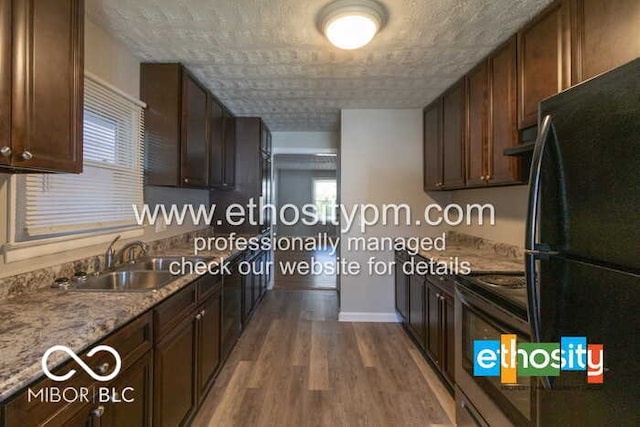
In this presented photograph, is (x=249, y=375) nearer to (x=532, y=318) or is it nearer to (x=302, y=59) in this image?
(x=532, y=318)

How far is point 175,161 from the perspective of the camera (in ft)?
7.73

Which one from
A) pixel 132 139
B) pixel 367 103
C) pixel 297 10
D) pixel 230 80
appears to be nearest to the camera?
pixel 297 10

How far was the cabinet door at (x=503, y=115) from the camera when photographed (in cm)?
193

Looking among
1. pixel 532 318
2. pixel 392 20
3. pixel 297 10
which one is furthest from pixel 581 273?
pixel 297 10

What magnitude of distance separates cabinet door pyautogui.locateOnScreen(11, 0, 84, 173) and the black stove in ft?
6.05

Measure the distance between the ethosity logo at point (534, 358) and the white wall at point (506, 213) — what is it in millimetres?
1050

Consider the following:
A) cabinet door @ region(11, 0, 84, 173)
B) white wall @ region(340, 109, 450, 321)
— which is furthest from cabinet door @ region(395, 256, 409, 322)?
cabinet door @ region(11, 0, 84, 173)

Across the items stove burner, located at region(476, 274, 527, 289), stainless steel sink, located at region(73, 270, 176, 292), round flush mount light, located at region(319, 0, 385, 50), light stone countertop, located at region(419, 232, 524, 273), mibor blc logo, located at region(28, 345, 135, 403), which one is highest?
round flush mount light, located at region(319, 0, 385, 50)

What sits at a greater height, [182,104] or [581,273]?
[182,104]

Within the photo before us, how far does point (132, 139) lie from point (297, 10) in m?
1.43

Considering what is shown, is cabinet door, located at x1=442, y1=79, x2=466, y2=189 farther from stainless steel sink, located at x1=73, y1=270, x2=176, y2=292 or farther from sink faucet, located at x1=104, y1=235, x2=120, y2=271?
sink faucet, located at x1=104, y1=235, x2=120, y2=271

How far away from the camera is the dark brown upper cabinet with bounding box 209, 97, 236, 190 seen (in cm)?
298

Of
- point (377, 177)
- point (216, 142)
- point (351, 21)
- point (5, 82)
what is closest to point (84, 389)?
point (5, 82)

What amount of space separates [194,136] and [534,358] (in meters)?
2.60
